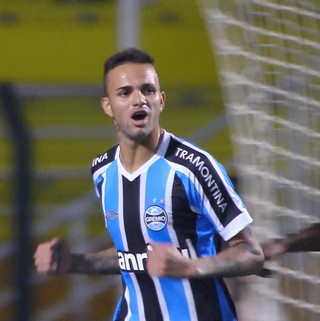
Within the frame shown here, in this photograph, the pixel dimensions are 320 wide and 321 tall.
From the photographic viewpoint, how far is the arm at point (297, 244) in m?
3.71

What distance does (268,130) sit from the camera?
13.3 ft

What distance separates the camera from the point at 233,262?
3.39 m

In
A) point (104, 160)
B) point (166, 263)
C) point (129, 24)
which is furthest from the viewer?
point (129, 24)

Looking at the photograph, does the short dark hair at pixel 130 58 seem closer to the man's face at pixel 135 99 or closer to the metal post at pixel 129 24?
the man's face at pixel 135 99

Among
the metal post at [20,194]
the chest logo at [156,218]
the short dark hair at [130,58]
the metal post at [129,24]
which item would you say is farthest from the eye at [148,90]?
the metal post at [129,24]

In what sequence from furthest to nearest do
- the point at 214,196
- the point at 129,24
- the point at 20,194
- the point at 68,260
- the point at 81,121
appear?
the point at 81,121 < the point at 129,24 < the point at 20,194 < the point at 68,260 < the point at 214,196

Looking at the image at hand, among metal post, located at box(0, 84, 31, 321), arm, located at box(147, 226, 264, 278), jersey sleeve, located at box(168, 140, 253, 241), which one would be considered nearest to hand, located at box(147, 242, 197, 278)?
arm, located at box(147, 226, 264, 278)

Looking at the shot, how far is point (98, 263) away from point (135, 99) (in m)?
0.64

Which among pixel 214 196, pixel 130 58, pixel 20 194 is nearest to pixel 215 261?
pixel 214 196

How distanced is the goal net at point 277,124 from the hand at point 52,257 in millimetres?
709

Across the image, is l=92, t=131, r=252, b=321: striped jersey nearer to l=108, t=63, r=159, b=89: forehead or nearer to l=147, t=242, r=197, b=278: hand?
l=108, t=63, r=159, b=89: forehead

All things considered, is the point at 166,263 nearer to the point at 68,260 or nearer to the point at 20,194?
the point at 68,260

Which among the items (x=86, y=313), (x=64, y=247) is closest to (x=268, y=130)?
(x=64, y=247)

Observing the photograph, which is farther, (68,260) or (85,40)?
(85,40)
